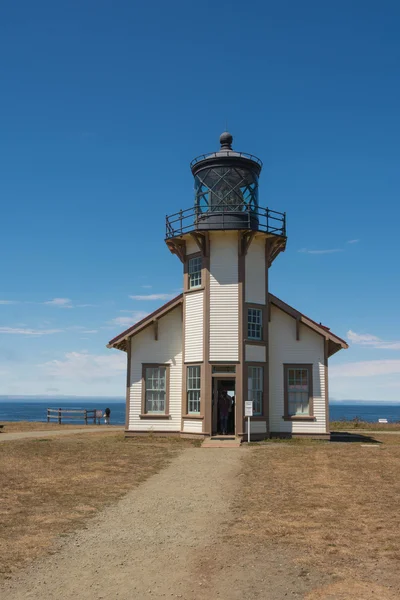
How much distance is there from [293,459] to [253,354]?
258 inches

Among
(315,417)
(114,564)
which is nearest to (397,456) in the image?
(315,417)

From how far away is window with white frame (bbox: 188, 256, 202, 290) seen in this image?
79.8 feet

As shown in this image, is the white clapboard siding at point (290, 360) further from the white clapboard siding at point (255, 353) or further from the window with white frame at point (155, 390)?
the window with white frame at point (155, 390)

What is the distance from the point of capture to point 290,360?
80.8ft

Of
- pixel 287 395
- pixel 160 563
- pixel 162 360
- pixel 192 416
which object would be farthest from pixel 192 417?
pixel 160 563

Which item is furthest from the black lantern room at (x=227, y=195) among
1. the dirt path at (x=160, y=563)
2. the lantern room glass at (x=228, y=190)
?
the dirt path at (x=160, y=563)

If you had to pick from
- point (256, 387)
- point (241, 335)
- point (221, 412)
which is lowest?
point (221, 412)

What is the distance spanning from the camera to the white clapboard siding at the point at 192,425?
2320 cm

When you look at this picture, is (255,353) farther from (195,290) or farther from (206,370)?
(195,290)

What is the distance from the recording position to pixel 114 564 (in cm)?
736

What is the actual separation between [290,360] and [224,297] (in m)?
4.00

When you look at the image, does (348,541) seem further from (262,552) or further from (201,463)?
(201,463)

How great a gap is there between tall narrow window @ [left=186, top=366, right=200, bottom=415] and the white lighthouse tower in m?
0.04

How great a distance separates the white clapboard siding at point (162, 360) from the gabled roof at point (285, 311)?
33cm
